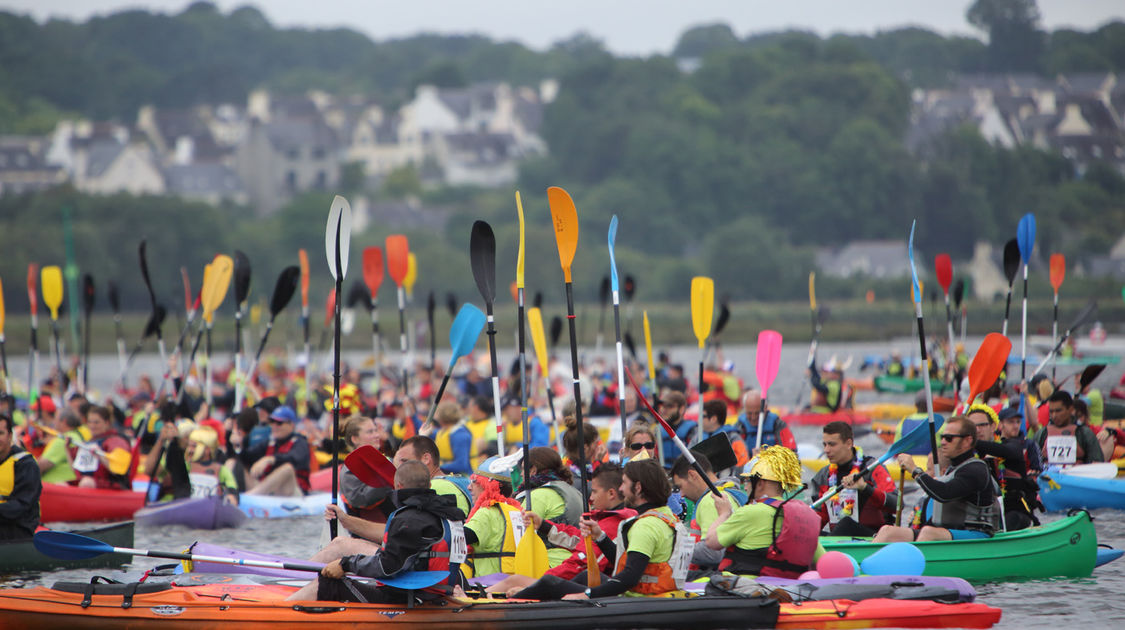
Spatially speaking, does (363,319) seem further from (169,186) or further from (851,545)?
(851,545)

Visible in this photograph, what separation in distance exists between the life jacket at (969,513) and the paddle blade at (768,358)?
2749mm

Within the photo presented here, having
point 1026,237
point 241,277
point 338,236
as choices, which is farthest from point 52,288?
point 1026,237

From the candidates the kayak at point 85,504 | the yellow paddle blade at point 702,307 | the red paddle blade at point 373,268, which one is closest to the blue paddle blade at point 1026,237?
the yellow paddle blade at point 702,307

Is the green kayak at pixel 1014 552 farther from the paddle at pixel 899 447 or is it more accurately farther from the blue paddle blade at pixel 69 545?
the blue paddle blade at pixel 69 545

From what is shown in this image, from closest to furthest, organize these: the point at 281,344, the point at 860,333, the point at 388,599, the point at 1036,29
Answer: the point at 388,599 → the point at 281,344 → the point at 860,333 → the point at 1036,29

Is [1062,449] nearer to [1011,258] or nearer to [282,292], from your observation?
[1011,258]

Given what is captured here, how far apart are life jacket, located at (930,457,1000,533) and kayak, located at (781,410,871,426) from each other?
9.61 metres

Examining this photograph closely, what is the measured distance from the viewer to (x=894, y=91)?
318 feet

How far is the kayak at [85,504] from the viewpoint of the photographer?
1324 cm

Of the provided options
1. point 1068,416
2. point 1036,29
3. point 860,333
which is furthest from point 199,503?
point 1036,29

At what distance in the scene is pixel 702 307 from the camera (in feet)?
38.9

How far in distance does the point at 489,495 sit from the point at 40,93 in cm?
14569

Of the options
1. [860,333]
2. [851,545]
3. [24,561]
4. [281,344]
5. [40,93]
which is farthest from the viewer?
[40,93]

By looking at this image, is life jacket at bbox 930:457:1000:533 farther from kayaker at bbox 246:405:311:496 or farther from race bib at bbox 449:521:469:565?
kayaker at bbox 246:405:311:496
